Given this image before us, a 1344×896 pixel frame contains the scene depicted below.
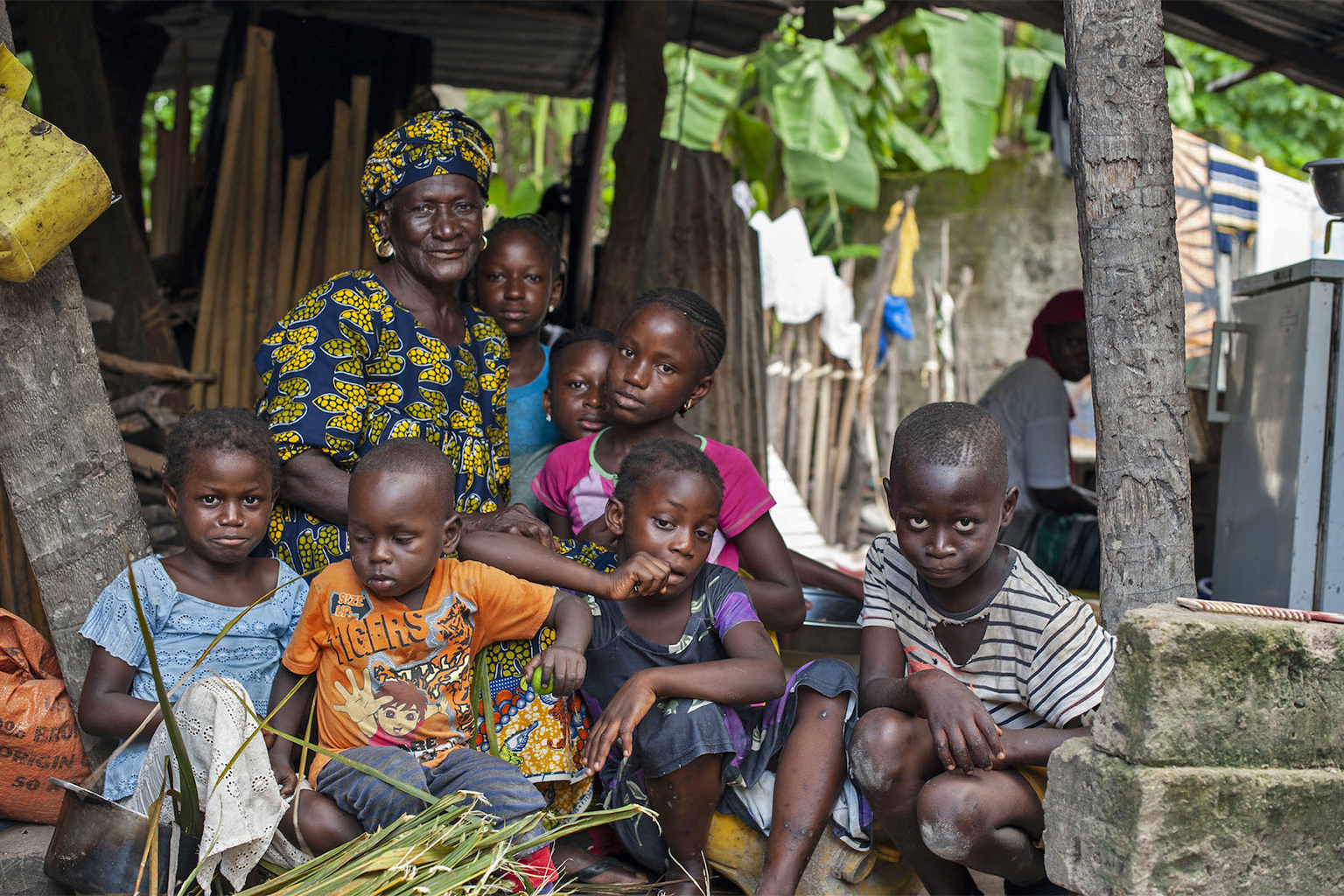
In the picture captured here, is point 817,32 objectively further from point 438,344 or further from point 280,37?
point 438,344

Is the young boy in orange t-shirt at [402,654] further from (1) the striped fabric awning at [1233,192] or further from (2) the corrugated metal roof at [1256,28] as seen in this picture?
(1) the striped fabric awning at [1233,192]

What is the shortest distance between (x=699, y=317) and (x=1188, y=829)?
1.68 meters

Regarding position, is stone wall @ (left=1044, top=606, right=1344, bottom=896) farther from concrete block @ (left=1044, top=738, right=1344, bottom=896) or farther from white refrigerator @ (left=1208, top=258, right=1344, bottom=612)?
white refrigerator @ (left=1208, top=258, right=1344, bottom=612)

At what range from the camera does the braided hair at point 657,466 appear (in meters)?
2.63

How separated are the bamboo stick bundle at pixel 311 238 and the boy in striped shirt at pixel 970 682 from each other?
3.36 m

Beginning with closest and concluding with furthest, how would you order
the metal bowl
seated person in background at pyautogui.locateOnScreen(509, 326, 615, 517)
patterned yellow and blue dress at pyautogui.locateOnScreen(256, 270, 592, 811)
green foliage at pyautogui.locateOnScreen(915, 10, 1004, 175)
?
1. patterned yellow and blue dress at pyautogui.locateOnScreen(256, 270, 592, 811)
2. seated person in background at pyautogui.locateOnScreen(509, 326, 615, 517)
3. the metal bowl
4. green foliage at pyautogui.locateOnScreen(915, 10, 1004, 175)

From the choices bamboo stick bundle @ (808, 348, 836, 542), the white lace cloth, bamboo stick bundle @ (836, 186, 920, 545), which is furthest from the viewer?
bamboo stick bundle @ (808, 348, 836, 542)

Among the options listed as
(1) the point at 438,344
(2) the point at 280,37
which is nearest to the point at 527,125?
(2) the point at 280,37

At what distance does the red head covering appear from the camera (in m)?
5.40

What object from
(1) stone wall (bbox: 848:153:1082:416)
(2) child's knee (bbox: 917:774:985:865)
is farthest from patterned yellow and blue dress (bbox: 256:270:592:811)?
(1) stone wall (bbox: 848:153:1082:416)

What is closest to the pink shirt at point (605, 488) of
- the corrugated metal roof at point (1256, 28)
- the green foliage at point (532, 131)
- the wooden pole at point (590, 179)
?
the wooden pole at point (590, 179)

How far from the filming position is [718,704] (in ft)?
8.24

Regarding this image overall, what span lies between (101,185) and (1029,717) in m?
2.36

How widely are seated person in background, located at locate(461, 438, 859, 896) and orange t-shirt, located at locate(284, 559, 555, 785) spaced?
0.22m
